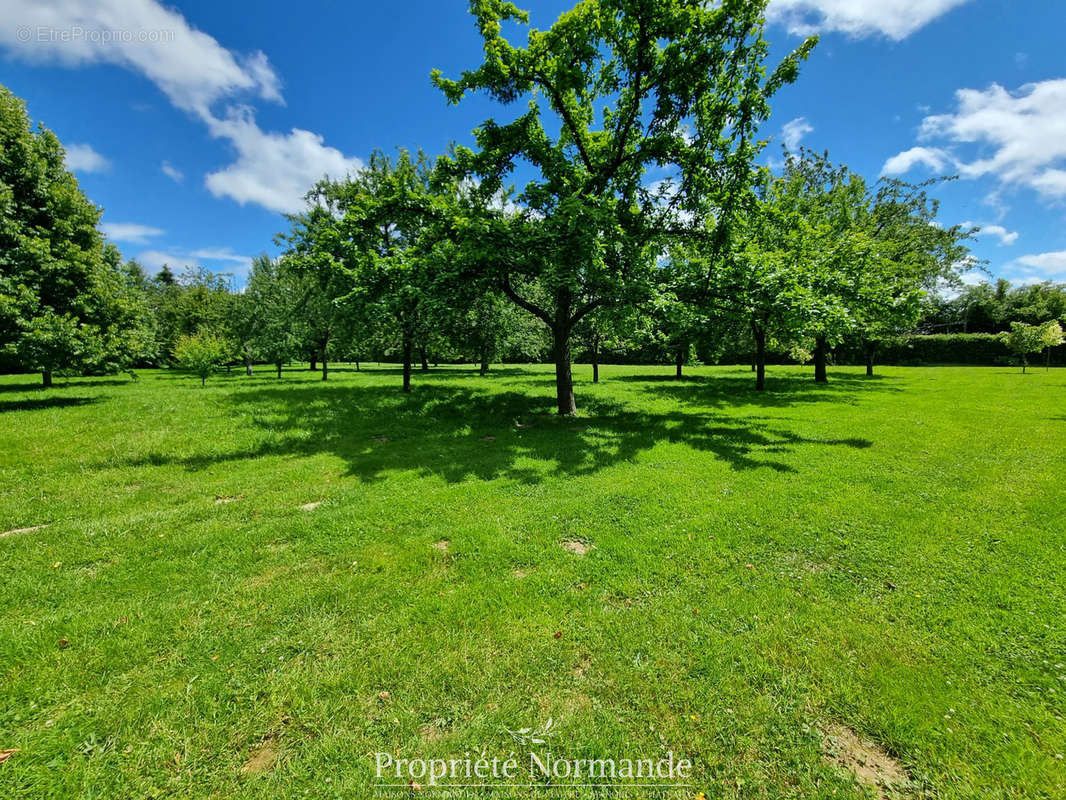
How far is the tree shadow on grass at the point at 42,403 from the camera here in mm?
13424

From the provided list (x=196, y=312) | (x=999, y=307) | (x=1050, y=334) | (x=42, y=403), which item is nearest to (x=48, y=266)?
(x=42, y=403)

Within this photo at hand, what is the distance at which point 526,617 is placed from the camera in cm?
405

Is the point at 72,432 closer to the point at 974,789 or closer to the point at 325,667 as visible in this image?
the point at 325,667

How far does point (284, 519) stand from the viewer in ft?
20.7

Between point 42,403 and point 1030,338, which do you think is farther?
point 1030,338

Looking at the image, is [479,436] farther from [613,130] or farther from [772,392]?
[772,392]

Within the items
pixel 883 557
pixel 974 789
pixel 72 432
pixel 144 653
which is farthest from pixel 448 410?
pixel 974 789

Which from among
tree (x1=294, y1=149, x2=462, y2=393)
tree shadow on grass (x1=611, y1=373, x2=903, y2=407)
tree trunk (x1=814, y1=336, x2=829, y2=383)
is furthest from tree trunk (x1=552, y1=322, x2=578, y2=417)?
tree trunk (x1=814, y1=336, x2=829, y2=383)

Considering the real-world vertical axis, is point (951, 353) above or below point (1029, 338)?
below

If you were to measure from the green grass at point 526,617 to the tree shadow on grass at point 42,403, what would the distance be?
678 centimetres

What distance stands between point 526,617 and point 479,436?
8177 millimetres

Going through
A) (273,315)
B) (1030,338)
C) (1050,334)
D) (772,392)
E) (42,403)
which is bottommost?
(772,392)

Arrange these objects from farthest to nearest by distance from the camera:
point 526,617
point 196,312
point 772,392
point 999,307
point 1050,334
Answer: point 999,307, point 196,312, point 1050,334, point 772,392, point 526,617

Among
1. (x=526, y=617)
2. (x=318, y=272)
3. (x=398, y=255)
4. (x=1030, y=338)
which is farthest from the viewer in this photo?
(x=1030, y=338)
